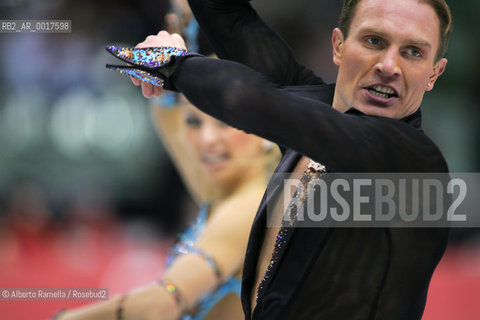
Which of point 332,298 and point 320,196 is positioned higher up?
point 320,196

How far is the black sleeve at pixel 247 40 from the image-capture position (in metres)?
1.49

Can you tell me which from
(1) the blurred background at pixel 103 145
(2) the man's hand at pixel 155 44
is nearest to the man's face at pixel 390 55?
(2) the man's hand at pixel 155 44

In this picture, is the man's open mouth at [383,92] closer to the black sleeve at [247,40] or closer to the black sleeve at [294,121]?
the black sleeve at [294,121]

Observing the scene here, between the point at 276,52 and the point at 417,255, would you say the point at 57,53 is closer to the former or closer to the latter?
the point at 276,52

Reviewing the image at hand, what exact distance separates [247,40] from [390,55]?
1.17 ft

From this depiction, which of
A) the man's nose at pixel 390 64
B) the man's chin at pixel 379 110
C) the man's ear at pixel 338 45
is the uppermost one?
the man's ear at pixel 338 45

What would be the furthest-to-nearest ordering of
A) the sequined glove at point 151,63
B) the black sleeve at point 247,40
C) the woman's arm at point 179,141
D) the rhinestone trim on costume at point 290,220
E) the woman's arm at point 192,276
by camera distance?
the woman's arm at point 179,141 < the woman's arm at point 192,276 < the black sleeve at point 247,40 < the rhinestone trim on costume at point 290,220 < the sequined glove at point 151,63

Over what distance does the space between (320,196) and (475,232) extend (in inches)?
153

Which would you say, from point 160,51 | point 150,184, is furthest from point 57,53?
point 160,51

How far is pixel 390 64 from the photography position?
125 centimetres

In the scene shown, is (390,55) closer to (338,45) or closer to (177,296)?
(338,45)

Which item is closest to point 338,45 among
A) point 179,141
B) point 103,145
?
point 179,141

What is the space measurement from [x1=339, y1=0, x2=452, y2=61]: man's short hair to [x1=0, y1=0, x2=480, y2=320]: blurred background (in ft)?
8.79

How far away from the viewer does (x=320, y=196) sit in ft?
4.21
